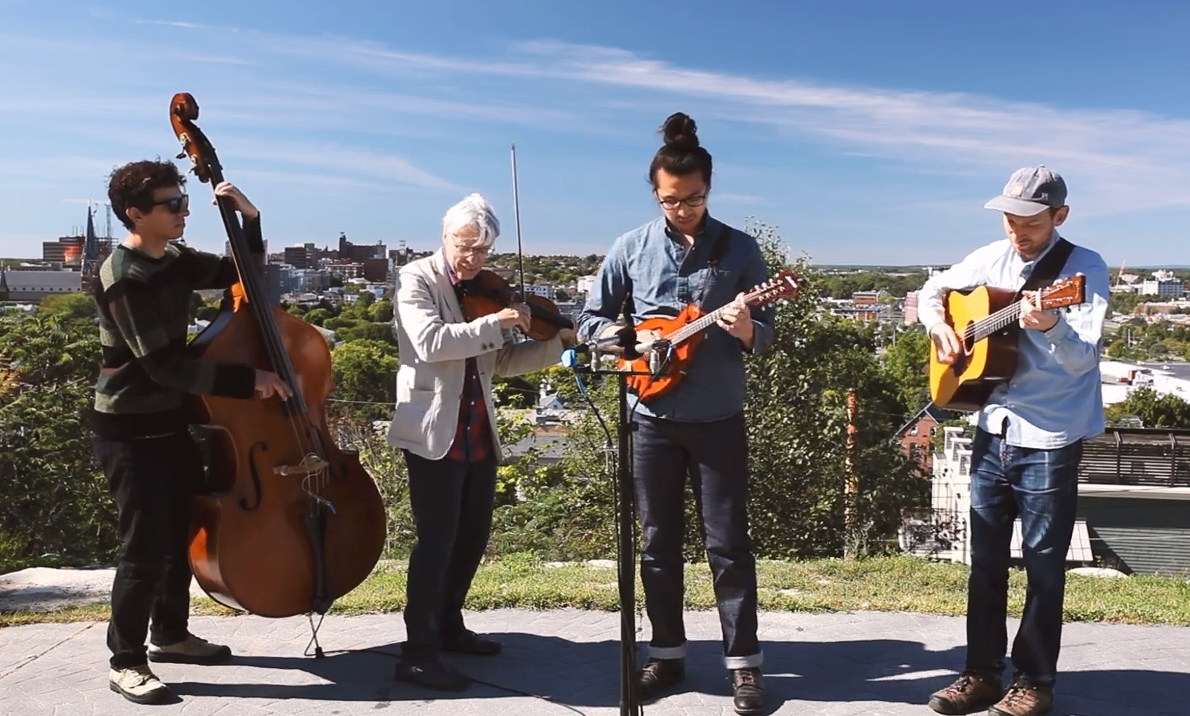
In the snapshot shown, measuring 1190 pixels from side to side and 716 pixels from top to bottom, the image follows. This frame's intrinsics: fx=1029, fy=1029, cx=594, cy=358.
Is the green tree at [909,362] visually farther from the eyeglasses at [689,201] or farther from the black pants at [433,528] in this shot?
the eyeglasses at [689,201]

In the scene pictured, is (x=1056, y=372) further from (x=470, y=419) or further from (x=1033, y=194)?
(x=470, y=419)

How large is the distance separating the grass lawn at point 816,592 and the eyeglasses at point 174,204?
1998mm

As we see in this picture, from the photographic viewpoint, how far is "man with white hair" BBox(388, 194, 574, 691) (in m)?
3.55

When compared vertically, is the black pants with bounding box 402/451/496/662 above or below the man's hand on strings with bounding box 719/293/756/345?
below

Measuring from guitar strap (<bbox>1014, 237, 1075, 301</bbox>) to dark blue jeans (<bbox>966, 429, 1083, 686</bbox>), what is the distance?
520mm

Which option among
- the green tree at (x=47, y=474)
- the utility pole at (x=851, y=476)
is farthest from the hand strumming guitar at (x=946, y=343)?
the green tree at (x=47, y=474)

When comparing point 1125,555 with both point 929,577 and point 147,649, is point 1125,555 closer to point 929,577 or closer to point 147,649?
point 929,577

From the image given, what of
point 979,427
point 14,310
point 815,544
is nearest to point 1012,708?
point 979,427

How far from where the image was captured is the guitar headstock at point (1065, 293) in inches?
115

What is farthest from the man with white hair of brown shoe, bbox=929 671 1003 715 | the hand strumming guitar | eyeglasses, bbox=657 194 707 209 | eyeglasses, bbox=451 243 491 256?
brown shoe, bbox=929 671 1003 715

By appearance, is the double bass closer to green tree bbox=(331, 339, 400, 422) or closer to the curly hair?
the curly hair

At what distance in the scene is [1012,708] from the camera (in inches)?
133

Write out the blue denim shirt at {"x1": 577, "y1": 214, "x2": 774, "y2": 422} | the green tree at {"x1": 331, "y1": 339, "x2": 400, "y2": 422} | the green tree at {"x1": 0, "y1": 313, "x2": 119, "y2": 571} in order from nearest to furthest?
the blue denim shirt at {"x1": 577, "y1": 214, "x2": 774, "y2": 422} < the green tree at {"x1": 0, "y1": 313, "x2": 119, "y2": 571} < the green tree at {"x1": 331, "y1": 339, "x2": 400, "y2": 422}

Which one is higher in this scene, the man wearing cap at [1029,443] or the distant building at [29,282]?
the distant building at [29,282]
